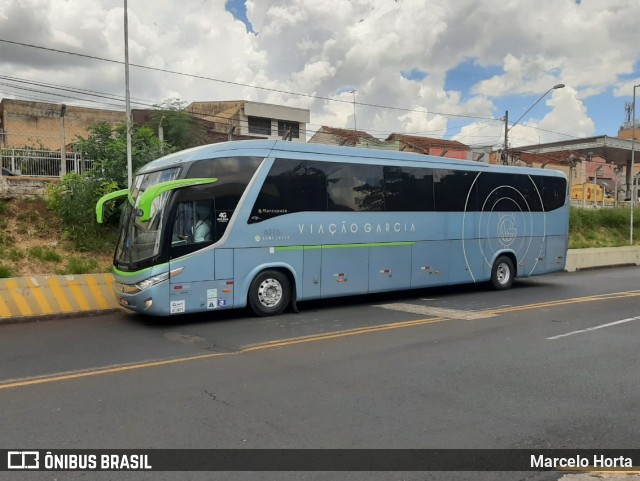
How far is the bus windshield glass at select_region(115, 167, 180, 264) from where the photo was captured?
9680mm

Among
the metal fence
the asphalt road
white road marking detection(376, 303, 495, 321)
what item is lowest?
white road marking detection(376, 303, 495, 321)

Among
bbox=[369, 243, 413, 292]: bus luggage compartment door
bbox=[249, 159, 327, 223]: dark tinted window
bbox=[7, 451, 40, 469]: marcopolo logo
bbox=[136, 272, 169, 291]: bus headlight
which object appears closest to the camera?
bbox=[7, 451, 40, 469]: marcopolo logo

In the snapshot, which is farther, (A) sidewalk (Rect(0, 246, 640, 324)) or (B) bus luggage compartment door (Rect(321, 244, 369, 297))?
(B) bus luggage compartment door (Rect(321, 244, 369, 297))

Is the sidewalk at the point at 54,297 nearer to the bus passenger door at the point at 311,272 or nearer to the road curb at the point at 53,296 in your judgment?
the road curb at the point at 53,296

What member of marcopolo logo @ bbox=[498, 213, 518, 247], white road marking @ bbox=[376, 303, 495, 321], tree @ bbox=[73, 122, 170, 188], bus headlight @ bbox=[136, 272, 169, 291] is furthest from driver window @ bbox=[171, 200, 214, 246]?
marcopolo logo @ bbox=[498, 213, 518, 247]

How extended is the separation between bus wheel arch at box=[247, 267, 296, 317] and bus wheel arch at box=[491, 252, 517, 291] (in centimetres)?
692

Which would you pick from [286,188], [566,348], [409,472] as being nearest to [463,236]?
[286,188]

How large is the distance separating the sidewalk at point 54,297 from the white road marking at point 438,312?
249 inches

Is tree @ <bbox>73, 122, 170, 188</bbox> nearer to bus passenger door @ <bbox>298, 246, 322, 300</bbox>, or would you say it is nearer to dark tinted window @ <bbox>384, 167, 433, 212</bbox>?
bus passenger door @ <bbox>298, 246, 322, 300</bbox>

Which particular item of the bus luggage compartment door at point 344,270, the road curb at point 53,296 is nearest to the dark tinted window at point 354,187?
the bus luggage compartment door at point 344,270

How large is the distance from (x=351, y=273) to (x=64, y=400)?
7407mm

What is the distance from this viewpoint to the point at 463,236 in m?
14.3

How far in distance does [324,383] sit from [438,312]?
572 centimetres

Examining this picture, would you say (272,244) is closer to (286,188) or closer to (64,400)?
(286,188)
